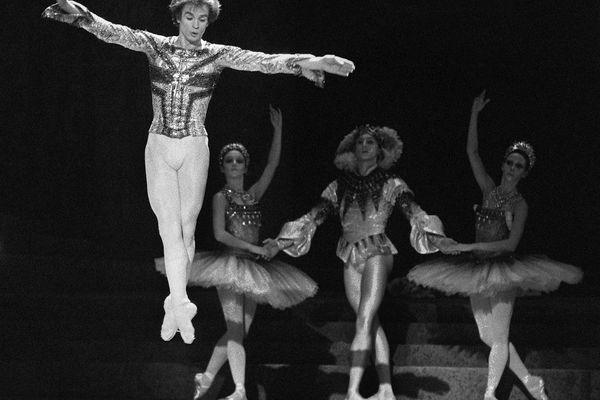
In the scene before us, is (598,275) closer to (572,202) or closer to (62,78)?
(572,202)

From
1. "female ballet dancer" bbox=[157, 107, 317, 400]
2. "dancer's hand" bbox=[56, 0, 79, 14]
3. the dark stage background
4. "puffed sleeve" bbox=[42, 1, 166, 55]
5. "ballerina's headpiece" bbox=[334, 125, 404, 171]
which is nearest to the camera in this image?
"dancer's hand" bbox=[56, 0, 79, 14]

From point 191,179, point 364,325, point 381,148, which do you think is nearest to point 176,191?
point 191,179

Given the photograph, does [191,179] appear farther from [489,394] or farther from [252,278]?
[489,394]

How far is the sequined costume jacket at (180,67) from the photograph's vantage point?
16.1 feet

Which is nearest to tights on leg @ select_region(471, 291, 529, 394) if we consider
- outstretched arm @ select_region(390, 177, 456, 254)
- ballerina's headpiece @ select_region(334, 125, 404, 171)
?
outstretched arm @ select_region(390, 177, 456, 254)

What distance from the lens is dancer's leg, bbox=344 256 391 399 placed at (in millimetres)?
7070

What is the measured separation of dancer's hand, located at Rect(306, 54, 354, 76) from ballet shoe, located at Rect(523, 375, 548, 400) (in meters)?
3.16

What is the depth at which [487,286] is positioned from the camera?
7.12 metres

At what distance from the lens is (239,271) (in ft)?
23.2

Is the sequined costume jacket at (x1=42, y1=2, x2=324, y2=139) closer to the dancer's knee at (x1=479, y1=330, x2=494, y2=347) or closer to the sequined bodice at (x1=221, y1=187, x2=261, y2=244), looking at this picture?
the sequined bodice at (x1=221, y1=187, x2=261, y2=244)

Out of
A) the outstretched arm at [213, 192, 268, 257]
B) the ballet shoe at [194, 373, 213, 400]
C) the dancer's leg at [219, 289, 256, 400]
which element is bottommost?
the ballet shoe at [194, 373, 213, 400]

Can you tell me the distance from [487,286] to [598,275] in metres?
2.41

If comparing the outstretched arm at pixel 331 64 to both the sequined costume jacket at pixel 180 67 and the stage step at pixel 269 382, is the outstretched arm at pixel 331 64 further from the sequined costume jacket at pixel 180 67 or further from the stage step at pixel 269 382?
the stage step at pixel 269 382

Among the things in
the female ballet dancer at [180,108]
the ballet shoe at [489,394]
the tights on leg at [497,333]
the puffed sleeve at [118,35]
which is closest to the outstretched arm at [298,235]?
the tights on leg at [497,333]
